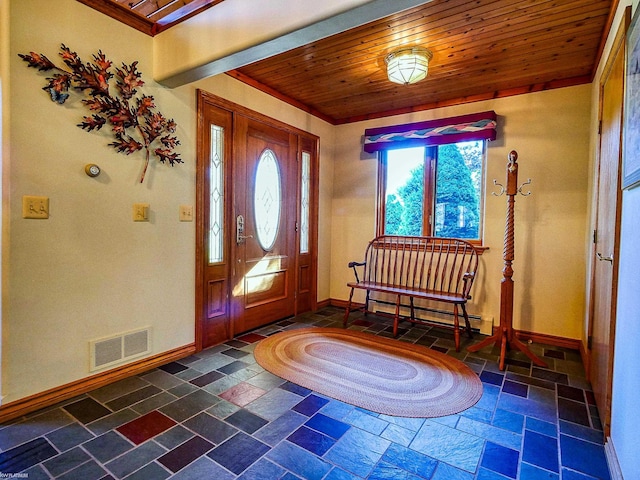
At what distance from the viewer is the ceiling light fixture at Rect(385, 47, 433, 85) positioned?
2.55 metres

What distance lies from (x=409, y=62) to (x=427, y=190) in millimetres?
1552

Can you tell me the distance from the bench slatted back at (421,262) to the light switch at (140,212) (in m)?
2.39

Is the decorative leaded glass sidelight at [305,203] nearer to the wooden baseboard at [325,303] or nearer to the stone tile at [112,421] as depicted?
the wooden baseboard at [325,303]

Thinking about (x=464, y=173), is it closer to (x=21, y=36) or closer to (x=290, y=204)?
(x=290, y=204)

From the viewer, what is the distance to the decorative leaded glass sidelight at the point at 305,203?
13.0 feet

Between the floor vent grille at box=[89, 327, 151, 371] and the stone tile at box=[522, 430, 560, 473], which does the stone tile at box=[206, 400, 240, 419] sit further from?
the stone tile at box=[522, 430, 560, 473]

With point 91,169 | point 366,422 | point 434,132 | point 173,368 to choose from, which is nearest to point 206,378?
point 173,368

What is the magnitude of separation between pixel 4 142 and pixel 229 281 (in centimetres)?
181

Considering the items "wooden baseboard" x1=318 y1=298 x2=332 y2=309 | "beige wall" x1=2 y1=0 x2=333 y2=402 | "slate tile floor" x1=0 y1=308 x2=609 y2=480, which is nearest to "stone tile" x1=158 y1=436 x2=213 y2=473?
"slate tile floor" x1=0 y1=308 x2=609 y2=480

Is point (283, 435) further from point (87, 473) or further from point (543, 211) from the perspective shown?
point (543, 211)

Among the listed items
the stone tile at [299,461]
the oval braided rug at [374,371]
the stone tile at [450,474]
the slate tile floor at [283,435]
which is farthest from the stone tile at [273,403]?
the stone tile at [450,474]

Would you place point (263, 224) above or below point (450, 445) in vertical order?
above

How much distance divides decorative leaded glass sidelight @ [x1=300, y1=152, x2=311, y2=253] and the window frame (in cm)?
85

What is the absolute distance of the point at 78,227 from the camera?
2072 millimetres
